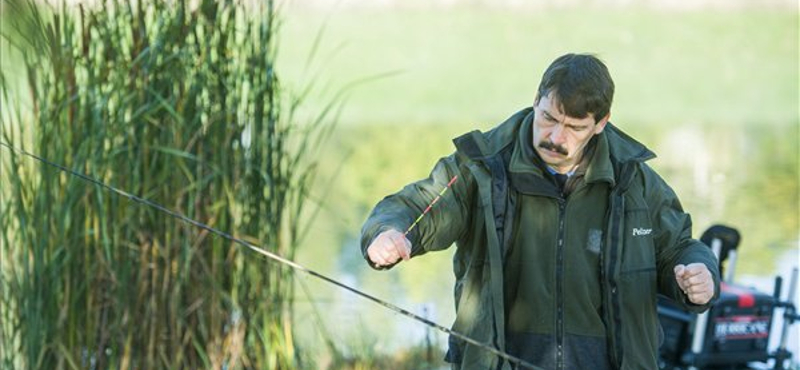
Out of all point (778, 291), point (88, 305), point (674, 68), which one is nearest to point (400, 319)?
point (778, 291)

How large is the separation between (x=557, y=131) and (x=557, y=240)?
0.22 metres

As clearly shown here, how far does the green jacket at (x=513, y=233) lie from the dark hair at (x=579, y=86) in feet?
0.37

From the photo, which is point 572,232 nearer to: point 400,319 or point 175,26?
point 175,26

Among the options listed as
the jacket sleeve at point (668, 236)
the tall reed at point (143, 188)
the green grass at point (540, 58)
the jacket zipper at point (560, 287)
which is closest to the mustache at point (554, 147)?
the jacket zipper at point (560, 287)

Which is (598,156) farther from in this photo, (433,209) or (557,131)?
(433,209)

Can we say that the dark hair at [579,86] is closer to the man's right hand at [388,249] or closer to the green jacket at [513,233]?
the green jacket at [513,233]

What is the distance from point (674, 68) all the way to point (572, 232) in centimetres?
1078

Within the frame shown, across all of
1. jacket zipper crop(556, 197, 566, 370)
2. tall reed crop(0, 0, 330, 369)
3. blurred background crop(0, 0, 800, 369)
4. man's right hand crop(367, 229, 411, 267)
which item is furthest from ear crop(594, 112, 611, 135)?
blurred background crop(0, 0, 800, 369)

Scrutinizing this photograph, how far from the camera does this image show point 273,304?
394 cm

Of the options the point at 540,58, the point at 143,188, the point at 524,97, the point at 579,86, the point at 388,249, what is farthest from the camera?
the point at 540,58

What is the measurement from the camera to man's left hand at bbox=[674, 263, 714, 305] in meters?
2.63

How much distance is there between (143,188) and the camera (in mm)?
3783

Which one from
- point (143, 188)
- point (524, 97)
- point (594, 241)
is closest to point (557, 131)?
point (594, 241)

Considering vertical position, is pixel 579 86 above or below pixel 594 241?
above
